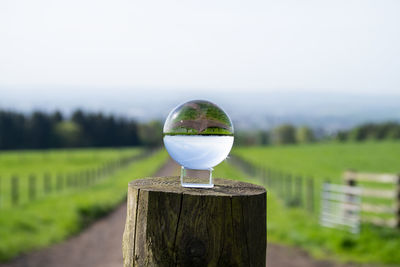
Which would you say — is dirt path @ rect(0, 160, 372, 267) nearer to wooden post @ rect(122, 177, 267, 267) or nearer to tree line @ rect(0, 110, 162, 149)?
wooden post @ rect(122, 177, 267, 267)

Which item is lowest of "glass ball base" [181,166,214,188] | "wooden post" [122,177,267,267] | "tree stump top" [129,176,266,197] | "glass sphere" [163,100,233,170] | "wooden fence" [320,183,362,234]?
"wooden fence" [320,183,362,234]

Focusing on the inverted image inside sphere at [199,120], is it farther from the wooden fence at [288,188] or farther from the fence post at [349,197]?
the wooden fence at [288,188]

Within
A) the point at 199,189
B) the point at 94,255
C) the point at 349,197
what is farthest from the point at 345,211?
the point at 199,189

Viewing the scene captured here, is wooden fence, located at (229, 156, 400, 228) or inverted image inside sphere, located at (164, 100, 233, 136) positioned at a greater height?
inverted image inside sphere, located at (164, 100, 233, 136)

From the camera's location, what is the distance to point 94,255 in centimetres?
1037

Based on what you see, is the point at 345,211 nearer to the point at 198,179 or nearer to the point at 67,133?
the point at 198,179

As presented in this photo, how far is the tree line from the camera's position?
230 ft

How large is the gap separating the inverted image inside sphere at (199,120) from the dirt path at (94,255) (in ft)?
25.2

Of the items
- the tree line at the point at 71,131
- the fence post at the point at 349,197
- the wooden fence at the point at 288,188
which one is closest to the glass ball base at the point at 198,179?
the fence post at the point at 349,197

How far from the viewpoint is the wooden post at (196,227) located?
91.8 inches

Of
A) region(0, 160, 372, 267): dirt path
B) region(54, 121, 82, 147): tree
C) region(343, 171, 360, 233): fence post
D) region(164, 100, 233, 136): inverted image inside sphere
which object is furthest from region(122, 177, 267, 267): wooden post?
region(54, 121, 82, 147): tree

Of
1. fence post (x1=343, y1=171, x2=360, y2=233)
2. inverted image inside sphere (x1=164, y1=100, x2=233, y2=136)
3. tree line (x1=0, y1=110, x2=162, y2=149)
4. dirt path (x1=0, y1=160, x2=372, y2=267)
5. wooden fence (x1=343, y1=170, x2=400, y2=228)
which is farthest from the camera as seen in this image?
tree line (x1=0, y1=110, x2=162, y2=149)

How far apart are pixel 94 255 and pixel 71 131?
67480 mm

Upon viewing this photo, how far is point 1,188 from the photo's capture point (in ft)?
90.7
